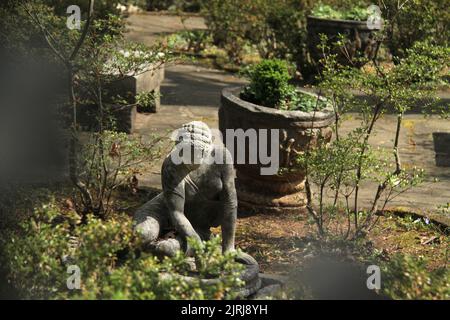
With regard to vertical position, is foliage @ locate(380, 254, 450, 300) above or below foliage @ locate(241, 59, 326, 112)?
below

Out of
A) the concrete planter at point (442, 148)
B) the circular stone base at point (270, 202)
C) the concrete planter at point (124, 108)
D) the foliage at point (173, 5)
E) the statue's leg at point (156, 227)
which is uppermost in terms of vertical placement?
the foliage at point (173, 5)

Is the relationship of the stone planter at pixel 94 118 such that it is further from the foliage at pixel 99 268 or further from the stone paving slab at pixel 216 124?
the foliage at pixel 99 268

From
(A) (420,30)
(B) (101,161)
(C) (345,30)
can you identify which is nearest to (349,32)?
(C) (345,30)

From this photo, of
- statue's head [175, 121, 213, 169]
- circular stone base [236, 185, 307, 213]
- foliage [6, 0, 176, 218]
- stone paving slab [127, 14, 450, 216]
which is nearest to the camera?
statue's head [175, 121, 213, 169]

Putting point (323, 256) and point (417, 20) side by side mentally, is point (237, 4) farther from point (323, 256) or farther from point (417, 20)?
point (323, 256)

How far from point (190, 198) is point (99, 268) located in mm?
1266

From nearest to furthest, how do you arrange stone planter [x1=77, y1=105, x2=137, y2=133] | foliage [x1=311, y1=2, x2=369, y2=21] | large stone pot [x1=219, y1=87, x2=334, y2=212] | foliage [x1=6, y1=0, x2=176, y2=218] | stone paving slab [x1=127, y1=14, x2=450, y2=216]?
foliage [x1=6, y1=0, x2=176, y2=218]
large stone pot [x1=219, y1=87, x2=334, y2=212]
stone paving slab [x1=127, y1=14, x2=450, y2=216]
stone planter [x1=77, y1=105, x2=137, y2=133]
foliage [x1=311, y1=2, x2=369, y2=21]

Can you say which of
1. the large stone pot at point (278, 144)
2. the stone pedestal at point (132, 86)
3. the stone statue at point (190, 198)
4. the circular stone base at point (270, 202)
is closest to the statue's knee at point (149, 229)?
the stone statue at point (190, 198)

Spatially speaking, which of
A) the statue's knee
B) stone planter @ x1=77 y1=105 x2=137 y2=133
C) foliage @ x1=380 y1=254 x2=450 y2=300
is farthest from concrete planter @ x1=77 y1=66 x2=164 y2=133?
foliage @ x1=380 y1=254 x2=450 y2=300

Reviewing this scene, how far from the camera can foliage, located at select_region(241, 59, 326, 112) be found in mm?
7703

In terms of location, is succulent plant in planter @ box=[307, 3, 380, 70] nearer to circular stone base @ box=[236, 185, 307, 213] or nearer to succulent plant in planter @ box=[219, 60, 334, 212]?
succulent plant in planter @ box=[219, 60, 334, 212]

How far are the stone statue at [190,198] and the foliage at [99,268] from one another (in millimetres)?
557

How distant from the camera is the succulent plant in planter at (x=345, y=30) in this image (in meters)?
12.1

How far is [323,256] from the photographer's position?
5.82 m
